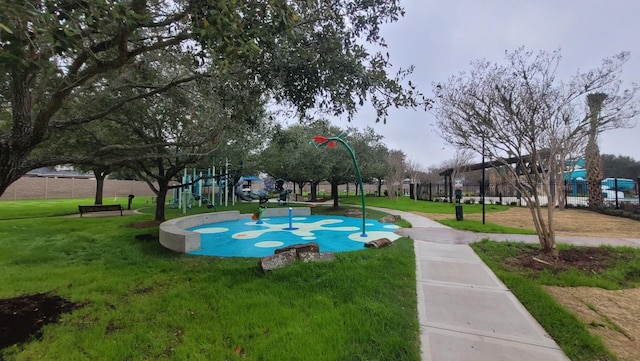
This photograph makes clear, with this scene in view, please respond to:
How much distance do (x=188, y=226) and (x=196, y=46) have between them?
10071 mm

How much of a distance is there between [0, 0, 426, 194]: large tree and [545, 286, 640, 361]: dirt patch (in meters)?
3.60

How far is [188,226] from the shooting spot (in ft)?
42.4

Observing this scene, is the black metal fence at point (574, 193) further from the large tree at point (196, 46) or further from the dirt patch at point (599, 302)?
the large tree at point (196, 46)

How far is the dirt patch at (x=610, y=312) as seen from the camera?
3.16m

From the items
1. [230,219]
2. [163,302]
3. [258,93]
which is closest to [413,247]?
[258,93]

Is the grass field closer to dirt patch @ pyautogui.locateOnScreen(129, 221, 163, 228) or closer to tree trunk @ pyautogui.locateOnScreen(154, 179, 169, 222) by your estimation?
dirt patch @ pyautogui.locateOnScreen(129, 221, 163, 228)

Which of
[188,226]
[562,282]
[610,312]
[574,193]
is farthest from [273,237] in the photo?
[574,193]

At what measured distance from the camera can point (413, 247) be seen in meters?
7.73

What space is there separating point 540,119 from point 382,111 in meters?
4.06

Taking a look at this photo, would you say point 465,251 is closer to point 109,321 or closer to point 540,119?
point 540,119

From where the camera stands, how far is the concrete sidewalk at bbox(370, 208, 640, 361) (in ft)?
9.78

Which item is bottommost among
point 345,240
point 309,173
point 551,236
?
point 345,240

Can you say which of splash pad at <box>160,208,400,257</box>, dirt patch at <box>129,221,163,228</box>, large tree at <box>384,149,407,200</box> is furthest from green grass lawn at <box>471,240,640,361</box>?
large tree at <box>384,149,407,200</box>

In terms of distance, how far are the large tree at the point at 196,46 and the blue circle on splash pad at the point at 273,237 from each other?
4.65m
